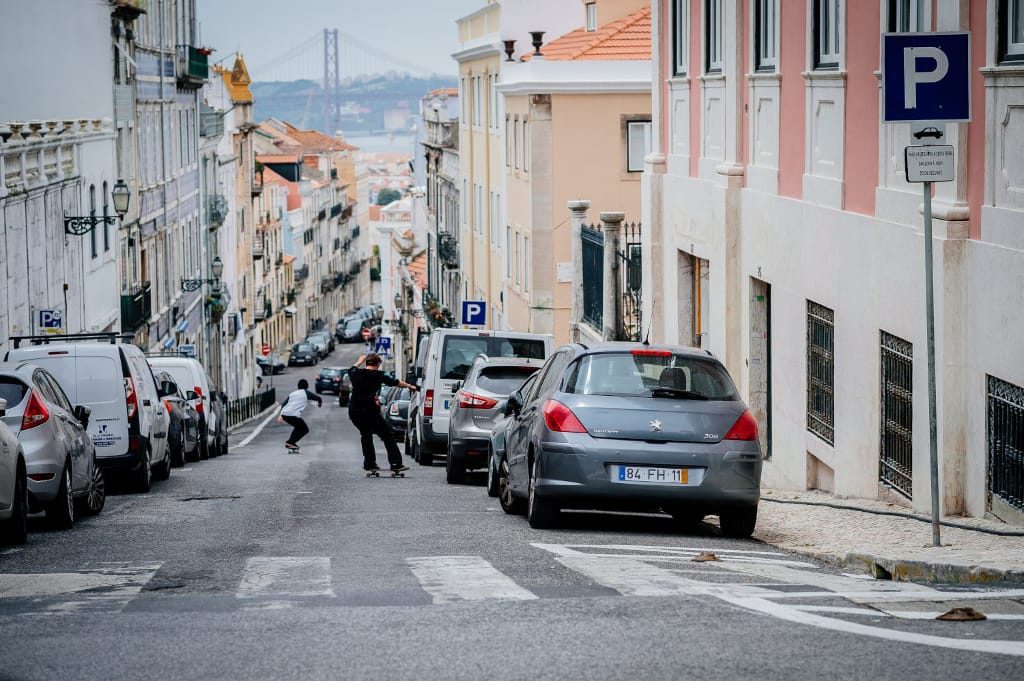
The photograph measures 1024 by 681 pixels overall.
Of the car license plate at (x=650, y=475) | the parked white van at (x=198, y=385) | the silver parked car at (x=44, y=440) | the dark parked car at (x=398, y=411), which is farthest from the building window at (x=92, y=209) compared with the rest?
the car license plate at (x=650, y=475)

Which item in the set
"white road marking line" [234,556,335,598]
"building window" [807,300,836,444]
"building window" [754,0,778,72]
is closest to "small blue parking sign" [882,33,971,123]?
"white road marking line" [234,556,335,598]

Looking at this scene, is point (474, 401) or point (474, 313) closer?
point (474, 401)

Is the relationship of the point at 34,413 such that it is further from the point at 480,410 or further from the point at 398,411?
the point at 398,411

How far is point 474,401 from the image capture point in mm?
20781

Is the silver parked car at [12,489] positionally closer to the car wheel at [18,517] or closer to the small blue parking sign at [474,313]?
the car wheel at [18,517]

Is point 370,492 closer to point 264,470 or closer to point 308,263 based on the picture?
point 264,470

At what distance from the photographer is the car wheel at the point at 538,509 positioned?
485 inches

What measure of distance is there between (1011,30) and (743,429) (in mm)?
3405

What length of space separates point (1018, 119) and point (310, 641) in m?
6.44

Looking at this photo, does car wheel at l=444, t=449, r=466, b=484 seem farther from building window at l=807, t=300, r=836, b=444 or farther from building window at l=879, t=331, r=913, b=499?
building window at l=879, t=331, r=913, b=499

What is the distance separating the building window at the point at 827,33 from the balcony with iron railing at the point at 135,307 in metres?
30.1

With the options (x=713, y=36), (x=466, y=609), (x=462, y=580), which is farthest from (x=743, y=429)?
(x=713, y=36)

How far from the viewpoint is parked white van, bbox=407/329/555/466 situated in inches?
952

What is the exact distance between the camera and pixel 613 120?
39375 mm
